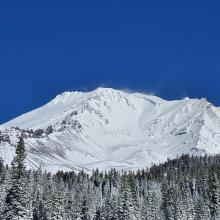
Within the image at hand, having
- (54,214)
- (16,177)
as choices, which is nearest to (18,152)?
(16,177)

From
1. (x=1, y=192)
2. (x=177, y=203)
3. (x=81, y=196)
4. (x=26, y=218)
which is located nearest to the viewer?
(x=26, y=218)

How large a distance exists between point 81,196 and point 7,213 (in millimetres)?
114594

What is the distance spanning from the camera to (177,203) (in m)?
135

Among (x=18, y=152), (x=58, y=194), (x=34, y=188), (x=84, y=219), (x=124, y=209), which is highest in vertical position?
(x=34, y=188)

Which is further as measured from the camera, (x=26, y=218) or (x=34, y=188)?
(x=34, y=188)

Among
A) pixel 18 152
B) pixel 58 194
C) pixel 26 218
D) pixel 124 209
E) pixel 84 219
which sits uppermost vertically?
pixel 84 219

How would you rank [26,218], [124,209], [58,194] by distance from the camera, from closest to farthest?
1. [26,218]
2. [124,209]
3. [58,194]

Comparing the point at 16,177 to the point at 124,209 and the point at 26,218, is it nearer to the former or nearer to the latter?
the point at 26,218

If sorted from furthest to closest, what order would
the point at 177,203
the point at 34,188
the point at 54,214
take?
the point at 34,188
the point at 177,203
the point at 54,214

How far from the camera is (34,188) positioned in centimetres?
19462

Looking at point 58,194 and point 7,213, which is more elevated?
point 58,194

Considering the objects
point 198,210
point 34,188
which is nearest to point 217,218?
point 198,210

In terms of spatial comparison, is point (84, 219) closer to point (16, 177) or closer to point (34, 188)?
point (34, 188)

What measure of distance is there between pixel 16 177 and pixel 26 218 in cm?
374
